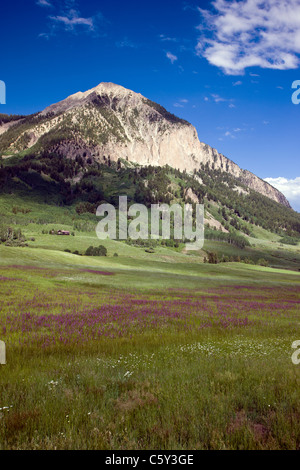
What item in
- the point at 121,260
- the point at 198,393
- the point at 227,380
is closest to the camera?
the point at 198,393

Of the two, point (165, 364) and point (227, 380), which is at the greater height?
point (227, 380)

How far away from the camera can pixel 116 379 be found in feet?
19.5

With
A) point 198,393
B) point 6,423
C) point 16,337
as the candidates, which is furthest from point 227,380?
point 16,337

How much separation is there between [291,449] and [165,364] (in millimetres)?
4343

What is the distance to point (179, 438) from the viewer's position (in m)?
3.77
